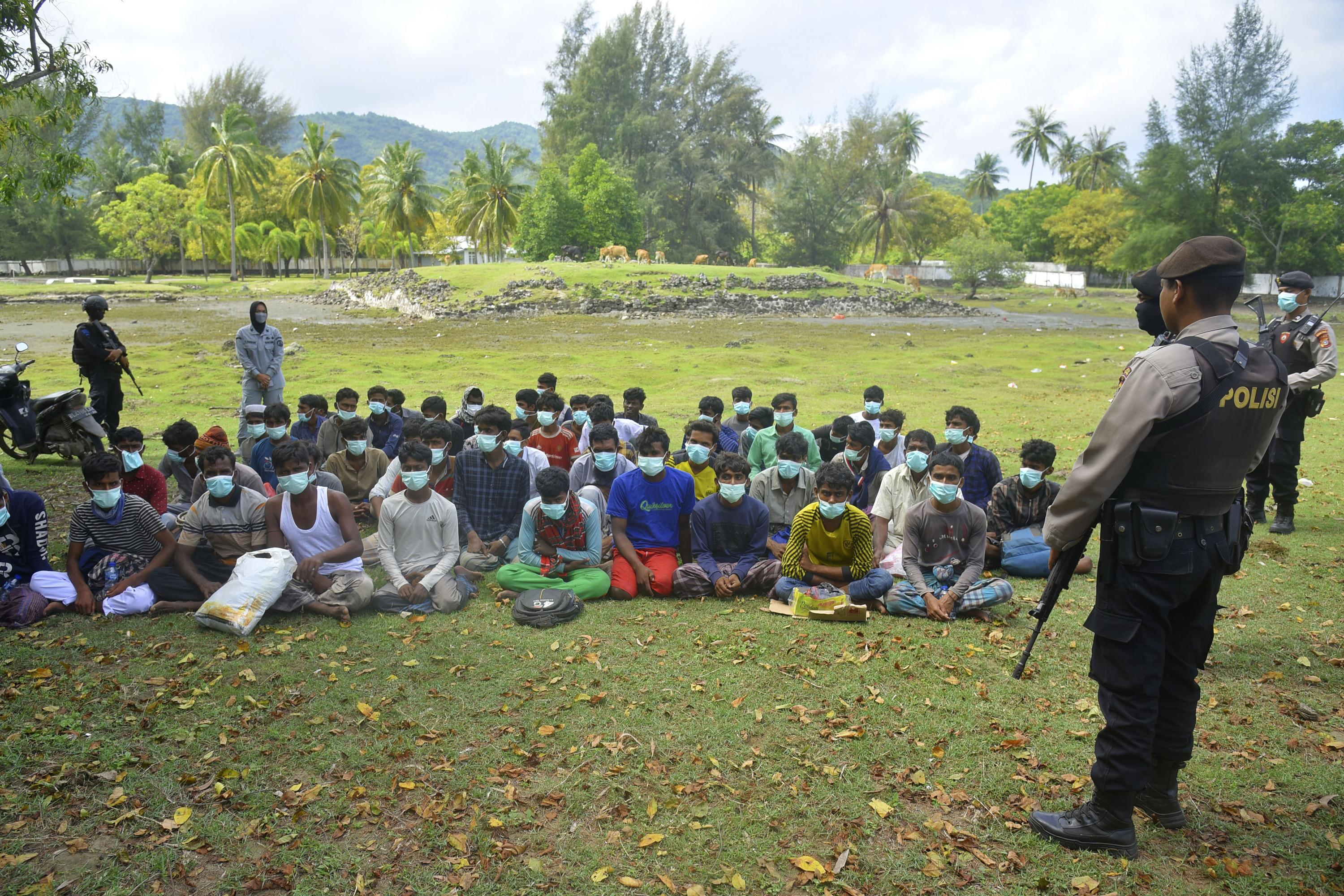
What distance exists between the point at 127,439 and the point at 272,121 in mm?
98601

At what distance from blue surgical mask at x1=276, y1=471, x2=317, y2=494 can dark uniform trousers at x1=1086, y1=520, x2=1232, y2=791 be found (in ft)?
19.7

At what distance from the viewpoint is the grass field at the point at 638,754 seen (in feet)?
13.1

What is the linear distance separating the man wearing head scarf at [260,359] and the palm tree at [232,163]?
56746 mm

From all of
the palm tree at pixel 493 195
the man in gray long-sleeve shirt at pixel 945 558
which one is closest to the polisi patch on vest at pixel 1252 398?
the man in gray long-sleeve shirt at pixel 945 558

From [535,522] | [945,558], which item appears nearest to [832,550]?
[945,558]

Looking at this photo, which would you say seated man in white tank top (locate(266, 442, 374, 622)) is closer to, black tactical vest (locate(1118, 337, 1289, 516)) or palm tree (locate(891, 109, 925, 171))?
black tactical vest (locate(1118, 337, 1289, 516))

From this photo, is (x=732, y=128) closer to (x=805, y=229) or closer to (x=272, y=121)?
(x=805, y=229)

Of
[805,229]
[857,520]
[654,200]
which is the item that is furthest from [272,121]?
[857,520]

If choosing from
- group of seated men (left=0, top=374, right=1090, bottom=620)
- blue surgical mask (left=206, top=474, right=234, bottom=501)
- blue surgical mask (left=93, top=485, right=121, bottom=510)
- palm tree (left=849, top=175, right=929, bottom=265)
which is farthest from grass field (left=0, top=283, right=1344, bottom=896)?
palm tree (left=849, top=175, right=929, bottom=265)

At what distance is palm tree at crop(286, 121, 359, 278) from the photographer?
61.8m

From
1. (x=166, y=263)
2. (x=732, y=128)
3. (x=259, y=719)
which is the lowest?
(x=259, y=719)

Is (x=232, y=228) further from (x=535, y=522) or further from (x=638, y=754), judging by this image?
(x=638, y=754)

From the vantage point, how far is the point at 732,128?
75.8 meters

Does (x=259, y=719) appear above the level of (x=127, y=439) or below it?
below
